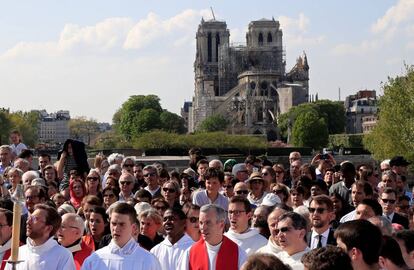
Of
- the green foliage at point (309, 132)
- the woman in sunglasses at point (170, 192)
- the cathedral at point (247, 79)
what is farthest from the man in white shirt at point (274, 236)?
the cathedral at point (247, 79)

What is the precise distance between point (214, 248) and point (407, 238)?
204 cm

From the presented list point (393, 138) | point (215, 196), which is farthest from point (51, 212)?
point (393, 138)

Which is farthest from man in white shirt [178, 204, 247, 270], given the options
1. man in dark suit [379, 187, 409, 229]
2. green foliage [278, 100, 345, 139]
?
green foliage [278, 100, 345, 139]

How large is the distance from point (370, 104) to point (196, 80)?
31.0 metres

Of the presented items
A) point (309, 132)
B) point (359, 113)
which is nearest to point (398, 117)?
point (309, 132)

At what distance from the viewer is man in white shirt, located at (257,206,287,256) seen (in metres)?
7.12

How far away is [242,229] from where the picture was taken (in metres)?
8.29

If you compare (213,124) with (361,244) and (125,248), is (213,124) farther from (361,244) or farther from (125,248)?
(361,244)

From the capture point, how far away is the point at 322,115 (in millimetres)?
116812

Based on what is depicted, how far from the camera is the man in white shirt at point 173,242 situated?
8.26 m

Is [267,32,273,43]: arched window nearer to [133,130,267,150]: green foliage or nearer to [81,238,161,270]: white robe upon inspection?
[133,130,267,150]: green foliage

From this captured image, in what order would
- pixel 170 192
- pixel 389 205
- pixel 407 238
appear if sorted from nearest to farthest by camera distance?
1. pixel 407 238
2. pixel 389 205
3. pixel 170 192

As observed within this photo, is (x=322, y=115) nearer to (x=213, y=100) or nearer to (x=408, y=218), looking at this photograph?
(x=213, y=100)

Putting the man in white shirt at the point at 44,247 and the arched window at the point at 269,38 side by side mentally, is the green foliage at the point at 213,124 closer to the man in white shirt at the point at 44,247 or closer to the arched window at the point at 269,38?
the arched window at the point at 269,38
